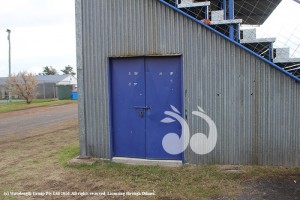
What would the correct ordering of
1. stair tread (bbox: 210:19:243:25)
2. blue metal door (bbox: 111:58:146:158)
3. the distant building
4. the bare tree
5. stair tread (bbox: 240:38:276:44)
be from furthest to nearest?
the distant building, the bare tree, blue metal door (bbox: 111:58:146:158), stair tread (bbox: 210:19:243:25), stair tread (bbox: 240:38:276:44)

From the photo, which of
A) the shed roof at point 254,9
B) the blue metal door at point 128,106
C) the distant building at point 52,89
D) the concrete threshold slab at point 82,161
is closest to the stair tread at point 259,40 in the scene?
the blue metal door at point 128,106

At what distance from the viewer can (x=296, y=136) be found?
6.52 metres

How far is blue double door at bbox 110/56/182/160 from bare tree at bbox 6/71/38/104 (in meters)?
28.4

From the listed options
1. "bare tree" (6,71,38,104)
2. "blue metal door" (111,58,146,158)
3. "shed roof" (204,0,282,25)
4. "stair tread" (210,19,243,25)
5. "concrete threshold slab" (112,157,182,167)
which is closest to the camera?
"stair tread" (210,19,243,25)

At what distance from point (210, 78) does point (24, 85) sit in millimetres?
30642

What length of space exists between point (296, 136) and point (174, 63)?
3.03m

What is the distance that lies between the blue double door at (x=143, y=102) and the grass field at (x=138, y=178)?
1.86 feet

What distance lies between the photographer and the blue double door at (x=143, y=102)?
7.22 metres

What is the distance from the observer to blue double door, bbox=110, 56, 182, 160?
722cm

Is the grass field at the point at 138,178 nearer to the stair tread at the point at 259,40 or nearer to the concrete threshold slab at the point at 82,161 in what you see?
the concrete threshold slab at the point at 82,161

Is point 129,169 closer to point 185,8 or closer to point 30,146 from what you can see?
point 185,8

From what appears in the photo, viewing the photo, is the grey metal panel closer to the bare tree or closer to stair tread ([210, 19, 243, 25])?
stair tread ([210, 19, 243, 25])

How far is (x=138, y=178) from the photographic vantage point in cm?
639

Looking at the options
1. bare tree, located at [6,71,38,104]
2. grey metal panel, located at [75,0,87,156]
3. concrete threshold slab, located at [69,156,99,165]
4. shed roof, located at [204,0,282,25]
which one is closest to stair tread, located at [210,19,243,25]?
shed roof, located at [204,0,282,25]
